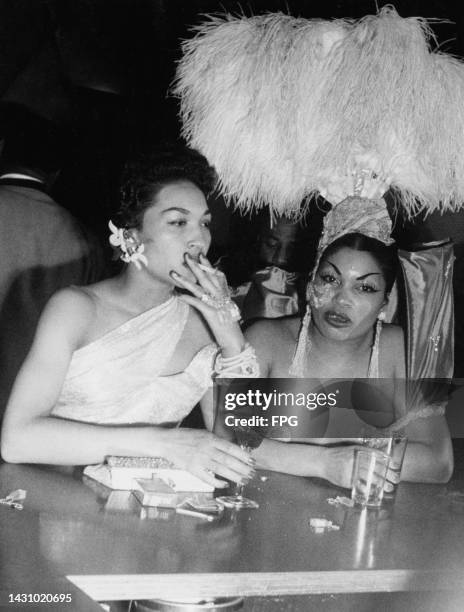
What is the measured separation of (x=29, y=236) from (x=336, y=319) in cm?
81

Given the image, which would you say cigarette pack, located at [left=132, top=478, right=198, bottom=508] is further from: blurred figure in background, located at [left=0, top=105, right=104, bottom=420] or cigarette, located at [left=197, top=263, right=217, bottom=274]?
blurred figure in background, located at [left=0, top=105, right=104, bottom=420]

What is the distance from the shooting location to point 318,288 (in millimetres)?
1813

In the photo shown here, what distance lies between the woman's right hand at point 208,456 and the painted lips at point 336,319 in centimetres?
63

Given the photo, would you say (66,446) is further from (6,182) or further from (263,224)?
(263,224)

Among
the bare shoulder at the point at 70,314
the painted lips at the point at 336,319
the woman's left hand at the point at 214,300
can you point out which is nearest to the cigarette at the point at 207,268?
the woman's left hand at the point at 214,300

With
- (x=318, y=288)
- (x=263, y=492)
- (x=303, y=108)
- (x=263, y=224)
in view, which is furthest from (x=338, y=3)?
(x=263, y=492)

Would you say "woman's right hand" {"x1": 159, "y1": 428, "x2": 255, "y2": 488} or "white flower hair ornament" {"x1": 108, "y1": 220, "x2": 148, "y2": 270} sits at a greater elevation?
"white flower hair ornament" {"x1": 108, "y1": 220, "x2": 148, "y2": 270}

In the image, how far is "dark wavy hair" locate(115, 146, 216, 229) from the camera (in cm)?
→ 155

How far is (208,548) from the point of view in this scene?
1.00 meters

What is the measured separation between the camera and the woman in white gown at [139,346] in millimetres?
1323

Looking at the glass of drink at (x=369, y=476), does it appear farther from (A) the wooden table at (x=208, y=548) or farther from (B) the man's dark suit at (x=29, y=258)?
(B) the man's dark suit at (x=29, y=258)

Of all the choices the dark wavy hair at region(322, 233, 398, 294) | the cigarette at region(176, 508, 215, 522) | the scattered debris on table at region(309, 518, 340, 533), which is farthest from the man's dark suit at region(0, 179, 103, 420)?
the scattered debris on table at region(309, 518, 340, 533)

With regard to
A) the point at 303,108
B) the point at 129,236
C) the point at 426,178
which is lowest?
the point at 129,236

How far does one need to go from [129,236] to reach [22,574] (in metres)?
0.87
